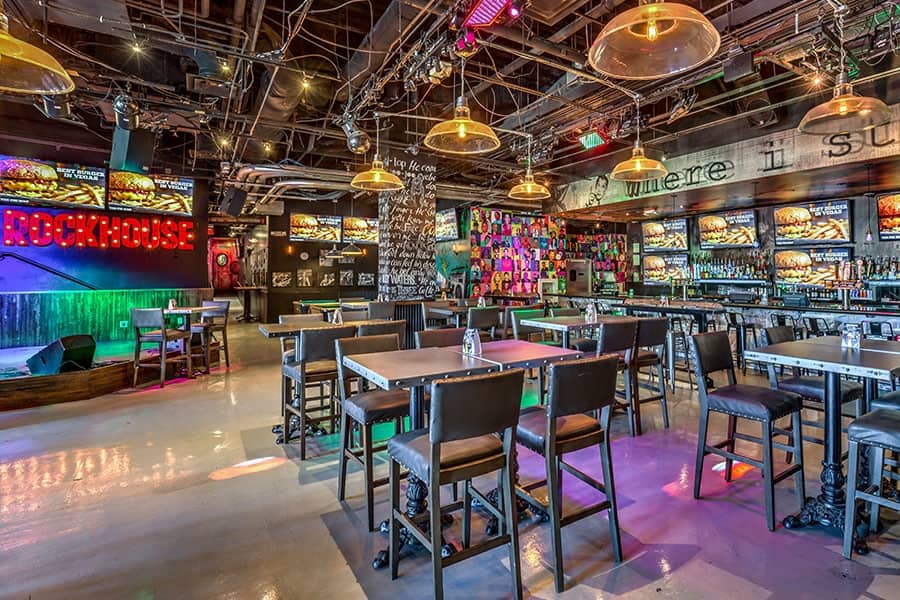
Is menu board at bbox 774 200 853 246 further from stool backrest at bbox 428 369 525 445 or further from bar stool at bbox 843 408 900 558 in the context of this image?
stool backrest at bbox 428 369 525 445

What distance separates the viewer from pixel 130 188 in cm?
831

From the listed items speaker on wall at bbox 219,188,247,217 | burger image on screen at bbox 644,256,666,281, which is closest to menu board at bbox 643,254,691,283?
burger image on screen at bbox 644,256,666,281

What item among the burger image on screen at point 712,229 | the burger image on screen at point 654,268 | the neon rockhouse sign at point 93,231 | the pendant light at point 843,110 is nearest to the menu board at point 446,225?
the burger image on screen at point 654,268

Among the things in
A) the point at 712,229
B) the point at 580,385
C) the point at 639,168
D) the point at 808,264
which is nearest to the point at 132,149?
the point at 639,168

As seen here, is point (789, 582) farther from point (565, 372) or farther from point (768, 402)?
point (565, 372)

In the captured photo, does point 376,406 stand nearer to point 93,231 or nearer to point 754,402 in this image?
point 754,402

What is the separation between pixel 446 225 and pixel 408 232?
446 cm

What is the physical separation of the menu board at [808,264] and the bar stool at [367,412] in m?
8.33

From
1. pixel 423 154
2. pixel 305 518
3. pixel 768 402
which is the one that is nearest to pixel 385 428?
pixel 305 518

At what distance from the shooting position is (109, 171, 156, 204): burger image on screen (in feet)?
26.7

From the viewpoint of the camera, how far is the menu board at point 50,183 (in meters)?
7.23

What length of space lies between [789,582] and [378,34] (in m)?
4.80

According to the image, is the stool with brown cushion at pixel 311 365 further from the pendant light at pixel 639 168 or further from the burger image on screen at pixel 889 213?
the burger image on screen at pixel 889 213

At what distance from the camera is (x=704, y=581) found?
79.2 inches
